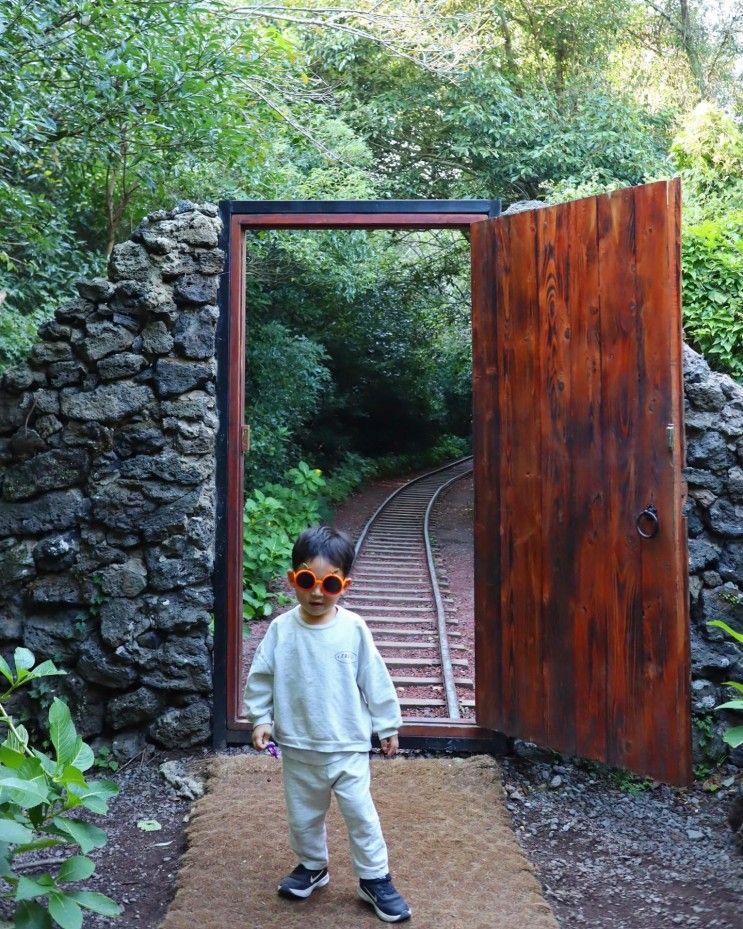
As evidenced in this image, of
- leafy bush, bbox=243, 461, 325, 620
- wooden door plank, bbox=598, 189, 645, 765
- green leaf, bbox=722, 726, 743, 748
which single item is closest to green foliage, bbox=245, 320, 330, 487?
leafy bush, bbox=243, 461, 325, 620

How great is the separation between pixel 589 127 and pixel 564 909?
38.1 feet

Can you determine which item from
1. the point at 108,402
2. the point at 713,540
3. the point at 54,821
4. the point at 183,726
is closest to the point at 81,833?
the point at 54,821

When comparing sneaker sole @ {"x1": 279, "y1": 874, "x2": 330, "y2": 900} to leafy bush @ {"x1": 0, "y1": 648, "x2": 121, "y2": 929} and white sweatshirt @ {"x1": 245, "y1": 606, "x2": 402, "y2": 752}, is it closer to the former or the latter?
white sweatshirt @ {"x1": 245, "y1": 606, "x2": 402, "y2": 752}

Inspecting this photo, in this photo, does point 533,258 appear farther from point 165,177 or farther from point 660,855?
point 165,177

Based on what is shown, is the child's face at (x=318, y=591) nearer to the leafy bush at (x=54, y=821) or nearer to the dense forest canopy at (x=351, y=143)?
the leafy bush at (x=54, y=821)

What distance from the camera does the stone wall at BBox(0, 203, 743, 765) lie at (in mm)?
4539

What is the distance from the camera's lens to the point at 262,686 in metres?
3.18

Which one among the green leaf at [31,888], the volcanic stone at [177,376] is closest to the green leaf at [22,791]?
the green leaf at [31,888]

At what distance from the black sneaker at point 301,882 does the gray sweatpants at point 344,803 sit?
0.35ft

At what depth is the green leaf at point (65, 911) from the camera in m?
2.53

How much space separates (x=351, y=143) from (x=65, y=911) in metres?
11.0

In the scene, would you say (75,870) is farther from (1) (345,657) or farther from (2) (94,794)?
(1) (345,657)

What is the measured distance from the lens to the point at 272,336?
39.0 feet

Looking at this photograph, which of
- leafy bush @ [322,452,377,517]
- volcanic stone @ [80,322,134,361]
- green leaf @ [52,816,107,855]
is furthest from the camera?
leafy bush @ [322,452,377,517]
